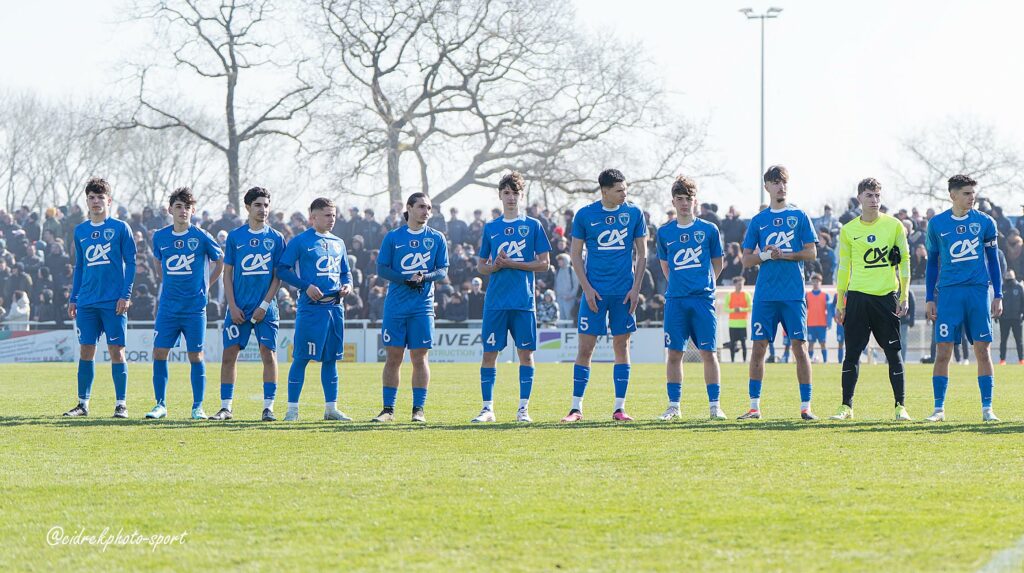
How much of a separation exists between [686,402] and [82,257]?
6.32 m

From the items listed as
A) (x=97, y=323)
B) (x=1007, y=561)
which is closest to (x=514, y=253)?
(x=97, y=323)

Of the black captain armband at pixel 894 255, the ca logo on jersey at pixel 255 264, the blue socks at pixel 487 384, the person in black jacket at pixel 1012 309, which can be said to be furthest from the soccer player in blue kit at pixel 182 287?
the person in black jacket at pixel 1012 309

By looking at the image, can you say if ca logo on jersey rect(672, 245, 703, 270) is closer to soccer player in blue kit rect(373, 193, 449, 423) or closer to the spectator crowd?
soccer player in blue kit rect(373, 193, 449, 423)

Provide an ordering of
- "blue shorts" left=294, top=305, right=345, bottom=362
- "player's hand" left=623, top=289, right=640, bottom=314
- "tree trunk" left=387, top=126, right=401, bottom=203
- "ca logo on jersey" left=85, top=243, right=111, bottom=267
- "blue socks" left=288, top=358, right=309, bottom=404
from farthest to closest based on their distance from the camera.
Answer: "tree trunk" left=387, top=126, right=401, bottom=203, "ca logo on jersey" left=85, top=243, right=111, bottom=267, "blue socks" left=288, top=358, right=309, bottom=404, "blue shorts" left=294, top=305, right=345, bottom=362, "player's hand" left=623, top=289, right=640, bottom=314

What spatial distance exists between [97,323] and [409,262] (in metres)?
3.21

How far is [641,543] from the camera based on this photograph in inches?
212

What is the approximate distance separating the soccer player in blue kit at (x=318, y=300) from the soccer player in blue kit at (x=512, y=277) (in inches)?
50.5

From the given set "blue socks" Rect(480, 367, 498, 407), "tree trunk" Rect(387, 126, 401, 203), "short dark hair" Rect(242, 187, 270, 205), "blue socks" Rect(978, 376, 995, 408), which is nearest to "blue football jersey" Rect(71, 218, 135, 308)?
"short dark hair" Rect(242, 187, 270, 205)

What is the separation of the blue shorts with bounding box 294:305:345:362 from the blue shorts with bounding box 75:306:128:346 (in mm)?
1862

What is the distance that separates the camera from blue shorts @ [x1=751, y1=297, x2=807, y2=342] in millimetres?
11438

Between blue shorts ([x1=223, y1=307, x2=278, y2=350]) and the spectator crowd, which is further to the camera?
the spectator crowd

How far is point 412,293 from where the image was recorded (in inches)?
451

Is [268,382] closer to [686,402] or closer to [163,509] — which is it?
[686,402]

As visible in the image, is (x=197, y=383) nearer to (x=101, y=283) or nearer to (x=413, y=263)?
(x=101, y=283)
